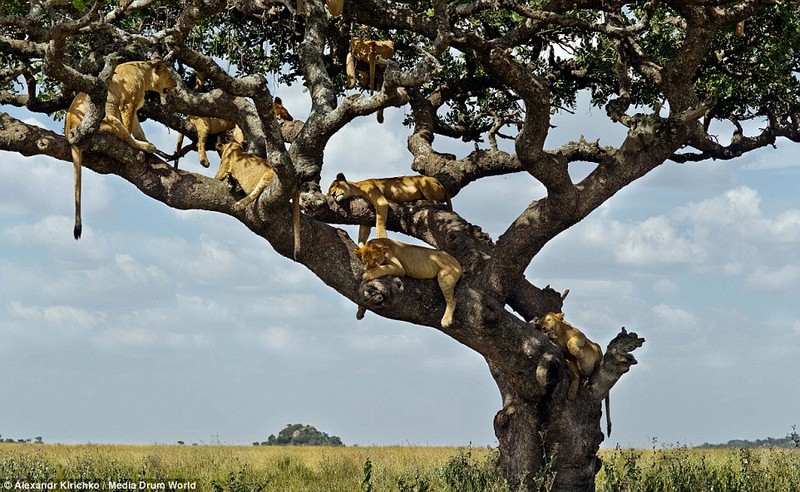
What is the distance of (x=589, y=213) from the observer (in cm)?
1327

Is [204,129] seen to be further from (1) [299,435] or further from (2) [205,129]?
(1) [299,435]

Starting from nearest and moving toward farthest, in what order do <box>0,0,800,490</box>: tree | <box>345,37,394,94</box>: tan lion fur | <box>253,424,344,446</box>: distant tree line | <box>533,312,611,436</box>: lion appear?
<box>0,0,800,490</box>: tree
<box>533,312,611,436</box>: lion
<box>345,37,394,94</box>: tan lion fur
<box>253,424,344,446</box>: distant tree line

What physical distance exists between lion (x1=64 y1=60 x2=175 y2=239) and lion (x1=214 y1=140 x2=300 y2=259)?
93 cm

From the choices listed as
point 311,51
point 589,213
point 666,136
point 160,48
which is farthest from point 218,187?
point 666,136

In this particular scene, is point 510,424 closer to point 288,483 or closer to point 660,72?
point 288,483

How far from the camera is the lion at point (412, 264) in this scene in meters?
12.1

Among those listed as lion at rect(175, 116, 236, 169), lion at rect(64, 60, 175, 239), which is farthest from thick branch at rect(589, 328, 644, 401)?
lion at rect(64, 60, 175, 239)

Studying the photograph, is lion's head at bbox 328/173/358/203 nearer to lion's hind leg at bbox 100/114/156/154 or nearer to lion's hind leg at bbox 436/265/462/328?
lion's hind leg at bbox 436/265/462/328

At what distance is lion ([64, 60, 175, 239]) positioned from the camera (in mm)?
11602

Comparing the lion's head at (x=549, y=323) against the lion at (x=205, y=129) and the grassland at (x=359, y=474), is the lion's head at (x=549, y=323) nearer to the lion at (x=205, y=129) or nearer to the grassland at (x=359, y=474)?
the grassland at (x=359, y=474)

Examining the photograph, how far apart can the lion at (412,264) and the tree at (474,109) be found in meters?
0.12

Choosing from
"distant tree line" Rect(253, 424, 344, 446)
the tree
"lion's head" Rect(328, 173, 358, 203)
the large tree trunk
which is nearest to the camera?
the tree

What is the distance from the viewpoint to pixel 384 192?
13.5 meters

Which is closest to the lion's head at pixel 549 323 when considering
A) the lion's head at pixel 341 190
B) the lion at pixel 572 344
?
the lion at pixel 572 344
